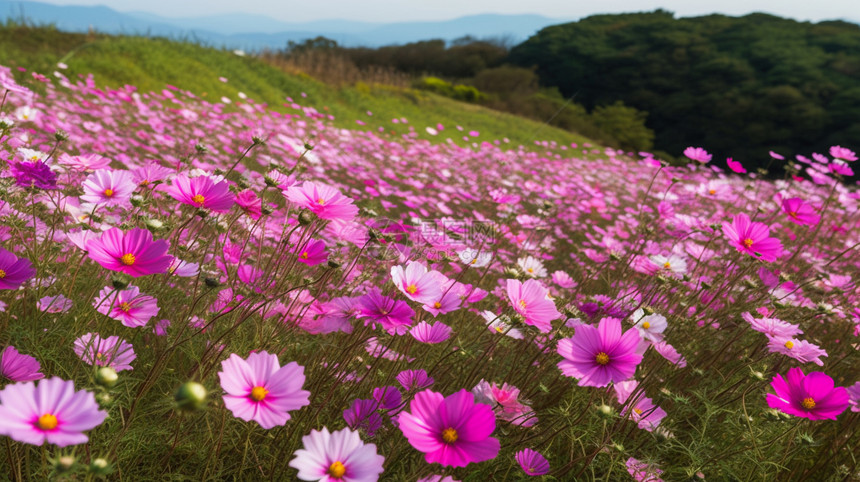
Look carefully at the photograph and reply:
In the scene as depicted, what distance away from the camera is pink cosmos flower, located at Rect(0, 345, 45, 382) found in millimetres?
789

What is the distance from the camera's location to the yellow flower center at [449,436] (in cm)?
76

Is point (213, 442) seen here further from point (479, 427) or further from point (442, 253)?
point (442, 253)

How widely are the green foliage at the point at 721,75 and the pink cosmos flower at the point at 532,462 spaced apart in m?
19.5

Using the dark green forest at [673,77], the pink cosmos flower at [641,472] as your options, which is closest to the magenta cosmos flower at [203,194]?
the pink cosmos flower at [641,472]

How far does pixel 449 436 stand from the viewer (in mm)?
756

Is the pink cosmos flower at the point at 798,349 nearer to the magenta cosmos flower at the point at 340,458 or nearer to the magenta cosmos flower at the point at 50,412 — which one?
the magenta cosmos flower at the point at 340,458

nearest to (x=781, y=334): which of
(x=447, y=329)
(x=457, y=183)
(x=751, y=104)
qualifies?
(x=447, y=329)

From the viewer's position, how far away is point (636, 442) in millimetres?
1317

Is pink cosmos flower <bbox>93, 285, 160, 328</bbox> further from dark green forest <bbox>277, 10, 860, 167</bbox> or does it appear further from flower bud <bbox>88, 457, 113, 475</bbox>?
dark green forest <bbox>277, 10, 860, 167</bbox>

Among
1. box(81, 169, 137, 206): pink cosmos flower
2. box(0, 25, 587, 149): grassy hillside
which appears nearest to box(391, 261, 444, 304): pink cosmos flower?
box(81, 169, 137, 206): pink cosmos flower

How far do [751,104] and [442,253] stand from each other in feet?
67.0

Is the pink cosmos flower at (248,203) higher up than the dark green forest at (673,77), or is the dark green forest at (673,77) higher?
the dark green forest at (673,77)

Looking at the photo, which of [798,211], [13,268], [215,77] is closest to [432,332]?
[13,268]

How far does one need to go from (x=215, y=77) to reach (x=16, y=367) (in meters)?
8.50
